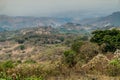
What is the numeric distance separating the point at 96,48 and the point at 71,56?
6.15 m

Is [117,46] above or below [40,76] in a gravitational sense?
below

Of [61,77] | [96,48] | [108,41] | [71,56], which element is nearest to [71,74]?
[61,77]

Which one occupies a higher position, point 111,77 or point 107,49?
point 111,77

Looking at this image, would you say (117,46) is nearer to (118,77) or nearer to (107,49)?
(107,49)

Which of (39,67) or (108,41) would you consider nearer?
(39,67)

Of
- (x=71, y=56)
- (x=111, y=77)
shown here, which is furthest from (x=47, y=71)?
(x=71, y=56)

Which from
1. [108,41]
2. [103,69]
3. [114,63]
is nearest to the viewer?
[103,69]

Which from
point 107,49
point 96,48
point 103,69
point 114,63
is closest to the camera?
point 103,69

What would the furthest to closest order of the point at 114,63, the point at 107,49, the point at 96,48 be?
the point at 107,49, the point at 96,48, the point at 114,63

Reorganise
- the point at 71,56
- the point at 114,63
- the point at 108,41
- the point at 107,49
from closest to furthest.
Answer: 1. the point at 114,63
2. the point at 71,56
3. the point at 107,49
4. the point at 108,41

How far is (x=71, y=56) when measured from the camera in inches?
1007

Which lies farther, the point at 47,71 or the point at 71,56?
the point at 71,56

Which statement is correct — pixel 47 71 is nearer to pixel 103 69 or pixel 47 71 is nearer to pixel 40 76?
pixel 40 76

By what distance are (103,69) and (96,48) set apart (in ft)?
49.7
